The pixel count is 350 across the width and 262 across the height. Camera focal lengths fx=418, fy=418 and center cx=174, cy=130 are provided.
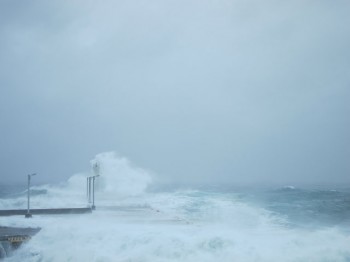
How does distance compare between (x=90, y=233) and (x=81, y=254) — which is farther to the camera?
(x=90, y=233)

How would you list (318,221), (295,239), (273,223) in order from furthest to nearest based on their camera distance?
(318,221), (273,223), (295,239)

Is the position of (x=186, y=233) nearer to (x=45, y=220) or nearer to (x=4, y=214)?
(x=45, y=220)

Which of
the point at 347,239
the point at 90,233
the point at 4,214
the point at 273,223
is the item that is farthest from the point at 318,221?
the point at 4,214

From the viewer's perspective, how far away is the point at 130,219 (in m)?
27.9

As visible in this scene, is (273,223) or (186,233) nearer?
(186,233)

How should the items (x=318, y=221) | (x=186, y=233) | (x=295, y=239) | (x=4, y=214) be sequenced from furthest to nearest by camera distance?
(x=4, y=214), (x=318, y=221), (x=186, y=233), (x=295, y=239)

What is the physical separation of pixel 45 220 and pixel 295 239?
1733cm

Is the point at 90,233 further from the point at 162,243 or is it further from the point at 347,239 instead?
the point at 347,239

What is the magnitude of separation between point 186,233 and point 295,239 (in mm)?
5278

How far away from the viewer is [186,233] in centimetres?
2097

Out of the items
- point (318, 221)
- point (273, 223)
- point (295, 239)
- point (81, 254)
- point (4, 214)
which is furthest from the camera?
point (4, 214)

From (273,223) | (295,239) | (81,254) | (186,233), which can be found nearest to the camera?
(81,254)

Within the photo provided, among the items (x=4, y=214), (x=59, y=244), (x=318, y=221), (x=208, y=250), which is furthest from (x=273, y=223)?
(x=4, y=214)

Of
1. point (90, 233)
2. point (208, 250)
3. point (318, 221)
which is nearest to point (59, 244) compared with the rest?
point (90, 233)
